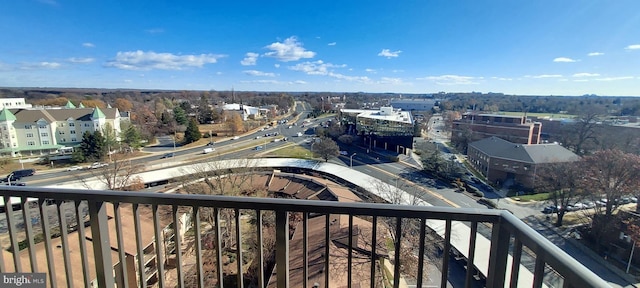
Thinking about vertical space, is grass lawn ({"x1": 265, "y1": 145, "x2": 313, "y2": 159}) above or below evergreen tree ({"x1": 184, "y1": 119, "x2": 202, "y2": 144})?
below

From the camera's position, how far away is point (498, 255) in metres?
1.06

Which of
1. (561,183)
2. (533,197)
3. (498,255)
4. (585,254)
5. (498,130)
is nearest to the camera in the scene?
(498,255)

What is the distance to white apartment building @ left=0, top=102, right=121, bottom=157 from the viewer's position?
19.5m

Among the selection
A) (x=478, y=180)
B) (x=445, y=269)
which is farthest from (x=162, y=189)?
(x=478, y=180)

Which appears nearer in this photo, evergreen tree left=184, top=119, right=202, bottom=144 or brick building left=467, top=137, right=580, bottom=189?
brick building left=467, top=137, right=580, bottom=189

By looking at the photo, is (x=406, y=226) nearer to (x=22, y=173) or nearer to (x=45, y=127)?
(x=22, y=173)

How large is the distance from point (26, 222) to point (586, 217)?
14017 millimetres

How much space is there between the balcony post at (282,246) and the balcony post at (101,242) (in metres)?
0.86

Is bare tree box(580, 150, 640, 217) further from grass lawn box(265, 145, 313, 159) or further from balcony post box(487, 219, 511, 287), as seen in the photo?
grass lawn box(265, 145, 313, 159)

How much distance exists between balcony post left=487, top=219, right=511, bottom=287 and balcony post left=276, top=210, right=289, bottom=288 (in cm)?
82

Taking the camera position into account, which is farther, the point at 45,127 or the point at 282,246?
the point at 45,127

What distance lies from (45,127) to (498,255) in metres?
28.9

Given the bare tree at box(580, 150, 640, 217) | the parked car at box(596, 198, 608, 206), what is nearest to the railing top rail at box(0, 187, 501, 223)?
the bare tree at box(580, 150, 640, 217)

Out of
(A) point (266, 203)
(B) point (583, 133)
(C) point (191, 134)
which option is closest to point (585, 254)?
(A) point (266, 203)
